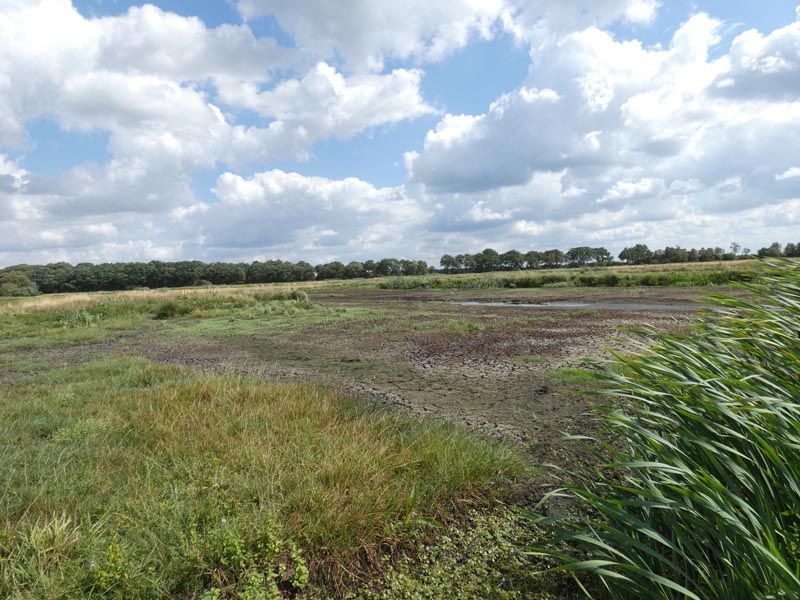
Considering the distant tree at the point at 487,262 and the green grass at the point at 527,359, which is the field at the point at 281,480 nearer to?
the green grass at the point at 527,359

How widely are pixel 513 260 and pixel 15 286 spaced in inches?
4729

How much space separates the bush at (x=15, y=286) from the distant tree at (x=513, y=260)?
115478 mm

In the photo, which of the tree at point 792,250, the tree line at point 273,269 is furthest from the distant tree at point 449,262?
the tree at point 792,250

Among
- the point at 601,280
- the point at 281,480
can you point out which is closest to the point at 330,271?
the point at 601,280

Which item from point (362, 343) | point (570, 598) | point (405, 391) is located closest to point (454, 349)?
point (362, 343)

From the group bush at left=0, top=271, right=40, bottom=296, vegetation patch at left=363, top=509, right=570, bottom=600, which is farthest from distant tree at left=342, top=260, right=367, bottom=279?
vegetation patch at left=363, top=509, right=570, bottom=600

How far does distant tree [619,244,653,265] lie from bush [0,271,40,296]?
139260 millimetres

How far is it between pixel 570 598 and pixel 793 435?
5.93 feet

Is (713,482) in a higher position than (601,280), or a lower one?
higher

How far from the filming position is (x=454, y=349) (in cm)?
1402

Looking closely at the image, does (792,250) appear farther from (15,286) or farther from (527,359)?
(15,286)

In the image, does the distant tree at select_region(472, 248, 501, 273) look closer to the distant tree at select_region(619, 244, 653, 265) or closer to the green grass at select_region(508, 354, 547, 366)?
the distant tree at select_region(619, 244, 653, 265)

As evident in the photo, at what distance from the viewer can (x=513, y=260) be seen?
130 m

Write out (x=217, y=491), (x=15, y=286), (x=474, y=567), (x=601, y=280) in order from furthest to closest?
(x=15, y=286) → (x=601, y=280) → (x=217, y=491) → (x=474, y=567)
